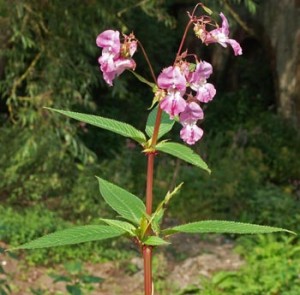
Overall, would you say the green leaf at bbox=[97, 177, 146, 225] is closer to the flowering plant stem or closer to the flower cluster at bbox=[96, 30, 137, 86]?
the flowering plant stem

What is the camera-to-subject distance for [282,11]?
11.1m

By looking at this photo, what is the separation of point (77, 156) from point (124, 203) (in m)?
6.61

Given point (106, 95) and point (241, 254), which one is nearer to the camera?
point (241, 254)

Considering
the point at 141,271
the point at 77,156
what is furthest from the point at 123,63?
the point at 77,156

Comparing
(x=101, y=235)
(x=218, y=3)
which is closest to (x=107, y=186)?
(x=101, y=235)

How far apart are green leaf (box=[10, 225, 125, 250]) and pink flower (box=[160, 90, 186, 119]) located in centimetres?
22

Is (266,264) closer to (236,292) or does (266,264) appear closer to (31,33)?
(236,292)

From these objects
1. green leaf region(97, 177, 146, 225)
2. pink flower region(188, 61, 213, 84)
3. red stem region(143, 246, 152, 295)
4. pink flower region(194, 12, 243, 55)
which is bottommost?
red stem region(143, 246, 152, 295)

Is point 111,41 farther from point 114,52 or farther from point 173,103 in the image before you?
point 173,103

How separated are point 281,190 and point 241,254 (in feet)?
7.26

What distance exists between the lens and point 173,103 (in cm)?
130

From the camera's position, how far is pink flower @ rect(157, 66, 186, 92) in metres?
1.30

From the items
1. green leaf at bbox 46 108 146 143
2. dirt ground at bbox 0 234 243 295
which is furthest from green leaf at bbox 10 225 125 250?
dirt ground at bbox 0 234 243 295

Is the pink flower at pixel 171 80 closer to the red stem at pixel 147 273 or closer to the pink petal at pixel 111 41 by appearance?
the pink petal at pixel 111 41
